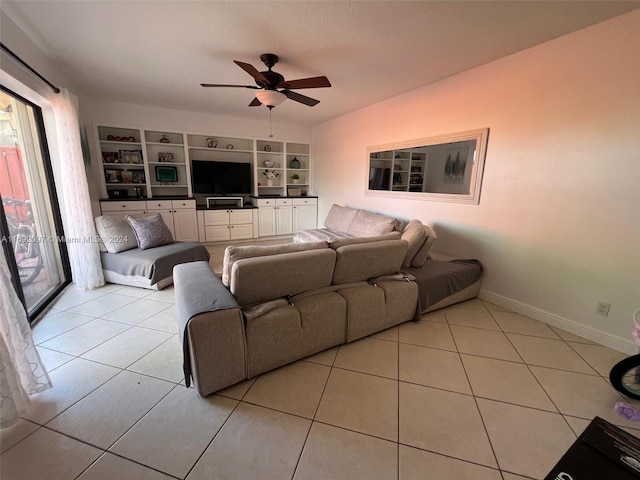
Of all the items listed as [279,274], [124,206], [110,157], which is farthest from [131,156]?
[279,274]

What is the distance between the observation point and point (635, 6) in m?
1.85

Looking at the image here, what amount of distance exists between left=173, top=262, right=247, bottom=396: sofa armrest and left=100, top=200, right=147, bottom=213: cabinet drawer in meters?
3.57

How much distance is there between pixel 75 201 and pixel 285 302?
280 cm

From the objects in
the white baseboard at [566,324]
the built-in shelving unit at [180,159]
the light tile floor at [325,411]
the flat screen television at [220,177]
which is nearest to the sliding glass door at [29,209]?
the light tile floor at [325,411]

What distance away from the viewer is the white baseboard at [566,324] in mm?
2121

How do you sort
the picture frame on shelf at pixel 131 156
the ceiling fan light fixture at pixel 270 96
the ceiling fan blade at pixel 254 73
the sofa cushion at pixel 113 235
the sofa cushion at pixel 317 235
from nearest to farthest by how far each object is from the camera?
the ceiling fan blade at pixel 254 73
the ceiling fan light fixture at pixel 270 96
the sofa cushion at pixel 113 235
the sofa cushion at pixel 317 235
the picture frame on shelf at pixel 131 156

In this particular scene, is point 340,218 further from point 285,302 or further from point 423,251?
point 285,302

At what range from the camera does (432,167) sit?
345 centimetres

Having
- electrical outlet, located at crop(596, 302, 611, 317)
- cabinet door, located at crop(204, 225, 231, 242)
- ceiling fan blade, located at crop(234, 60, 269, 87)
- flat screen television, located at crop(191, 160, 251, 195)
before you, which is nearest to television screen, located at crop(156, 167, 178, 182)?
flat screen television, located at crop(191, 160, 251, 195)

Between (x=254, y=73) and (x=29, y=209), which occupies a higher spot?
(x=254, y=73)

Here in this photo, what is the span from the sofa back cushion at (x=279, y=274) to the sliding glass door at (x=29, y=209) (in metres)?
2.02

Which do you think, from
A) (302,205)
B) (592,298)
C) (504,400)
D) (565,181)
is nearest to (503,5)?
(565,181)

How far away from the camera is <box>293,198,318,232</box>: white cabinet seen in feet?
19.3

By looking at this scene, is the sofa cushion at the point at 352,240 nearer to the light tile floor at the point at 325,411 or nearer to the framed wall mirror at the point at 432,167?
the light tile floor at the point at 325,411
